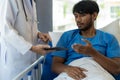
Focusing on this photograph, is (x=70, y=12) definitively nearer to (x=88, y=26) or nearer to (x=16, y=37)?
(x=88, y=26)

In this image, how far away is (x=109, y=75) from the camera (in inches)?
59.7

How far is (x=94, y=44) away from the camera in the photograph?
172 centimetres

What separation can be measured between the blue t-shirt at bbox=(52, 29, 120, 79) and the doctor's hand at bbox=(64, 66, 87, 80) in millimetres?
163

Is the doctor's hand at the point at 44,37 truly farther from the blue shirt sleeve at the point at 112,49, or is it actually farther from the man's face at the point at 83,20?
the blue shirt sleeve at the point at 112,49

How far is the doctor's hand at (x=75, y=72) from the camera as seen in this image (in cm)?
150

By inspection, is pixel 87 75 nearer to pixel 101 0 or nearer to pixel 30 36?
pixel 30 36

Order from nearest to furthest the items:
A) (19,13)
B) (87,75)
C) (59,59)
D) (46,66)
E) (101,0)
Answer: (87,75) → (19,13) → (59,59) → (46,66) → (101,0)

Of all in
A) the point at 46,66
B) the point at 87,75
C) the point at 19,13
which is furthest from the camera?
the point at 46,66

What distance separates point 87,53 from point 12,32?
52 centimetres

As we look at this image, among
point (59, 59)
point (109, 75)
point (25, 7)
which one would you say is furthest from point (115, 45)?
point (25, 7)

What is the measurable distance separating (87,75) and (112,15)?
5.93 ft

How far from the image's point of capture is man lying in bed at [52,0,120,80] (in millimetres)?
1508

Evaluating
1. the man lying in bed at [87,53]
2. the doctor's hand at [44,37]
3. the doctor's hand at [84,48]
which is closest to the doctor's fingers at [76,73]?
the man lying in bed at [87,53]

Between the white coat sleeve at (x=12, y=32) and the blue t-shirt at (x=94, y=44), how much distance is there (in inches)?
10.4
